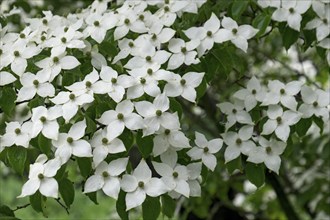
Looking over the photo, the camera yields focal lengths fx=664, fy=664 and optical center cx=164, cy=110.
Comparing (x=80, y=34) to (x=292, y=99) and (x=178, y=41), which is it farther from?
(x=292, y=99)

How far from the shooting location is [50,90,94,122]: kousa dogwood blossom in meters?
1.30

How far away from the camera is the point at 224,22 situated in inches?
61.9

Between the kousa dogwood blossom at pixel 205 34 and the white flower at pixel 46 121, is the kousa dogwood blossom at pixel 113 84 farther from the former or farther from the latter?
the kousa dogwood blossom at pixel 205 34

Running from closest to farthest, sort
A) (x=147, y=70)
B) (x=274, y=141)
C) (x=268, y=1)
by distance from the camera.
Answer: (x=147, y=70)
(x=274, y=141)
(x=268, y=1)

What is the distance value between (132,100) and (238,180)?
135 centimetres

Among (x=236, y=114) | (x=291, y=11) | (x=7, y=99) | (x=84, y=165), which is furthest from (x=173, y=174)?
(x=291, y=11)

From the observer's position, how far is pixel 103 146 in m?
1.29

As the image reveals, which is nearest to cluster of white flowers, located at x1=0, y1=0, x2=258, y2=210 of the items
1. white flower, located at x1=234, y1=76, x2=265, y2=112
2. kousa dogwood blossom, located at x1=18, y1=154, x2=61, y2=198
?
kousa dogwood blossom, located at x1=18, y1=154, x2=61, y2=198

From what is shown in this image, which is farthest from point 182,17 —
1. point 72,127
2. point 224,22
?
point 72,127

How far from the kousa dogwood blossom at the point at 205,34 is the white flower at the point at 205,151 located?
20 cm

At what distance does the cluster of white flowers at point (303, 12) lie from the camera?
1.60 m

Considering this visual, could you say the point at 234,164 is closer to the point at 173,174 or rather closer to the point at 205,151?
the point at 205,151

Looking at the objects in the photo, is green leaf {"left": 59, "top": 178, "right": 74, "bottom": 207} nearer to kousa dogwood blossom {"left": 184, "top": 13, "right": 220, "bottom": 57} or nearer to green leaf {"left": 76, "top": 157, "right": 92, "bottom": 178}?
green leaf {"left": 76, "top": 157, "right": 92, "bottom": 178}

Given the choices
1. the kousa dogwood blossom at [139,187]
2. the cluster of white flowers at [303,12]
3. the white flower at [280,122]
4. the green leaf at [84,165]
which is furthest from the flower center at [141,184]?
the cluster of white flowers at [303,12]
